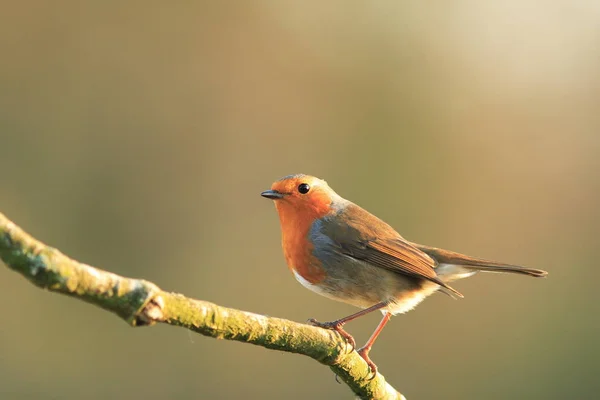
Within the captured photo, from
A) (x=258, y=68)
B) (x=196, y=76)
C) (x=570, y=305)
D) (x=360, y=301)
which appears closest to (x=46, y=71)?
(x=196, y=76)

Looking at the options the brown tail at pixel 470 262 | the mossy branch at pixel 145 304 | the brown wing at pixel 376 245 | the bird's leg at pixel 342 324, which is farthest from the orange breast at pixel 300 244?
the mossy branch at pixel 145 304

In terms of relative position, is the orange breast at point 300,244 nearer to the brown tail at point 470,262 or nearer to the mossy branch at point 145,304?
the brown tail at point 470,262

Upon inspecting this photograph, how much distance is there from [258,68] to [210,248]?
10.1 feet

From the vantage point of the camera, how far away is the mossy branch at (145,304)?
1635 millimetres

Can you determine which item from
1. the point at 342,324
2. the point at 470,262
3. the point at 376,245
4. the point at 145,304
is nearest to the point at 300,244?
the point at 376,245

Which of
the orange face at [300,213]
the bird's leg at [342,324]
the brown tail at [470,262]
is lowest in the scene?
the bird's leg at [342,324]

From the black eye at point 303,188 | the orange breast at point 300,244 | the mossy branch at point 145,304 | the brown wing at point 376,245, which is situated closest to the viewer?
the mossy branch at point 145,304

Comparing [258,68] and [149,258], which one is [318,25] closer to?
[258,68]

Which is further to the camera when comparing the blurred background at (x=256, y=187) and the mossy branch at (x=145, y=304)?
the blurred background at (x=256, y=187)

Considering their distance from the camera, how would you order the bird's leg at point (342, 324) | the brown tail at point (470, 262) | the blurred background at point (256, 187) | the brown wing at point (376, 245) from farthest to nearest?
1. the blurred background at point (256, 187)
2. the brown tail at point (470, 262)
3. the brown wing at point (376, 245)
4. the bird's leg at point (342, 324)

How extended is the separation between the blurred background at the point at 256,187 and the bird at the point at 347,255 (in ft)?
12.1

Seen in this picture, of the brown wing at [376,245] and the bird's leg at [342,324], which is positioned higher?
the brown wing at [376,245]

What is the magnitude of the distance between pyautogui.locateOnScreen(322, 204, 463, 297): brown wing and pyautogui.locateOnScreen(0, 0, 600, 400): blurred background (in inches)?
142

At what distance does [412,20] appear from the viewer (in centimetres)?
1271
